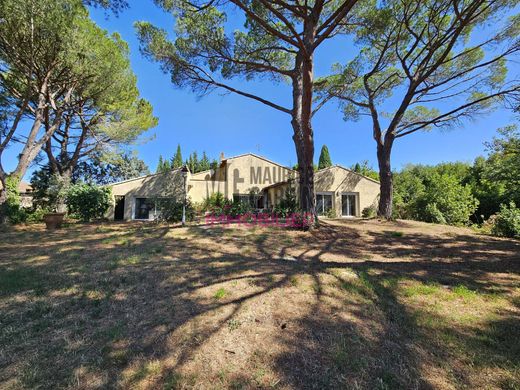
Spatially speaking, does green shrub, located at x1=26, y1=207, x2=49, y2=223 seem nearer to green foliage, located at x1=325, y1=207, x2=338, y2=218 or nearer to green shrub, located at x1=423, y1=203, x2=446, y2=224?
green foliage, located at x1=325, y1=207, x2=338, y2=218

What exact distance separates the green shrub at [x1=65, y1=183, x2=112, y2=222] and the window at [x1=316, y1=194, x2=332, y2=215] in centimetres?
1433

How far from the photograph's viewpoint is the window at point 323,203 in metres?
18.9

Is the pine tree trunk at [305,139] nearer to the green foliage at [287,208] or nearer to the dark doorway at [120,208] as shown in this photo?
the green foliage at [287,208]

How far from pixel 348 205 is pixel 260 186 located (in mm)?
7060

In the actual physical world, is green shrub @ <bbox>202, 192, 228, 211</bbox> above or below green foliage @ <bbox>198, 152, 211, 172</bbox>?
below

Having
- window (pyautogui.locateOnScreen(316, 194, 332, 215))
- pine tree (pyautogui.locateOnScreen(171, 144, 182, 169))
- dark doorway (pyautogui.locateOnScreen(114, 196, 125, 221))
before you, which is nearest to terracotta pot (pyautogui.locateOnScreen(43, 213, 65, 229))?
dark doorway (pyautogui.locateOnScreen(114, 196, 125, 221))

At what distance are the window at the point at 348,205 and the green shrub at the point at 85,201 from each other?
16386mm

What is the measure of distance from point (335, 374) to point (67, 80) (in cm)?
1799

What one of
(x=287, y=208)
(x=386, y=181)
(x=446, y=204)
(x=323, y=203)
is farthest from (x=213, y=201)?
(x=446, y=204)

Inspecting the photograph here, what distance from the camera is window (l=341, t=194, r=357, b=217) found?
19.3 metres

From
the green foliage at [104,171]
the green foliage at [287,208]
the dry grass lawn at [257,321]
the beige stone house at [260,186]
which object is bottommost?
the dry grass lawn at [257,321]

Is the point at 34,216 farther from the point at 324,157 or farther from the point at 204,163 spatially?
the point at 324,157

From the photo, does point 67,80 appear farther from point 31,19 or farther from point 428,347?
point 428,347

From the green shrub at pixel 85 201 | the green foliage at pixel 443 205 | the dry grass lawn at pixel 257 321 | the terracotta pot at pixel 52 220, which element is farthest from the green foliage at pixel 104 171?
the green foliage at pixel 443 205
